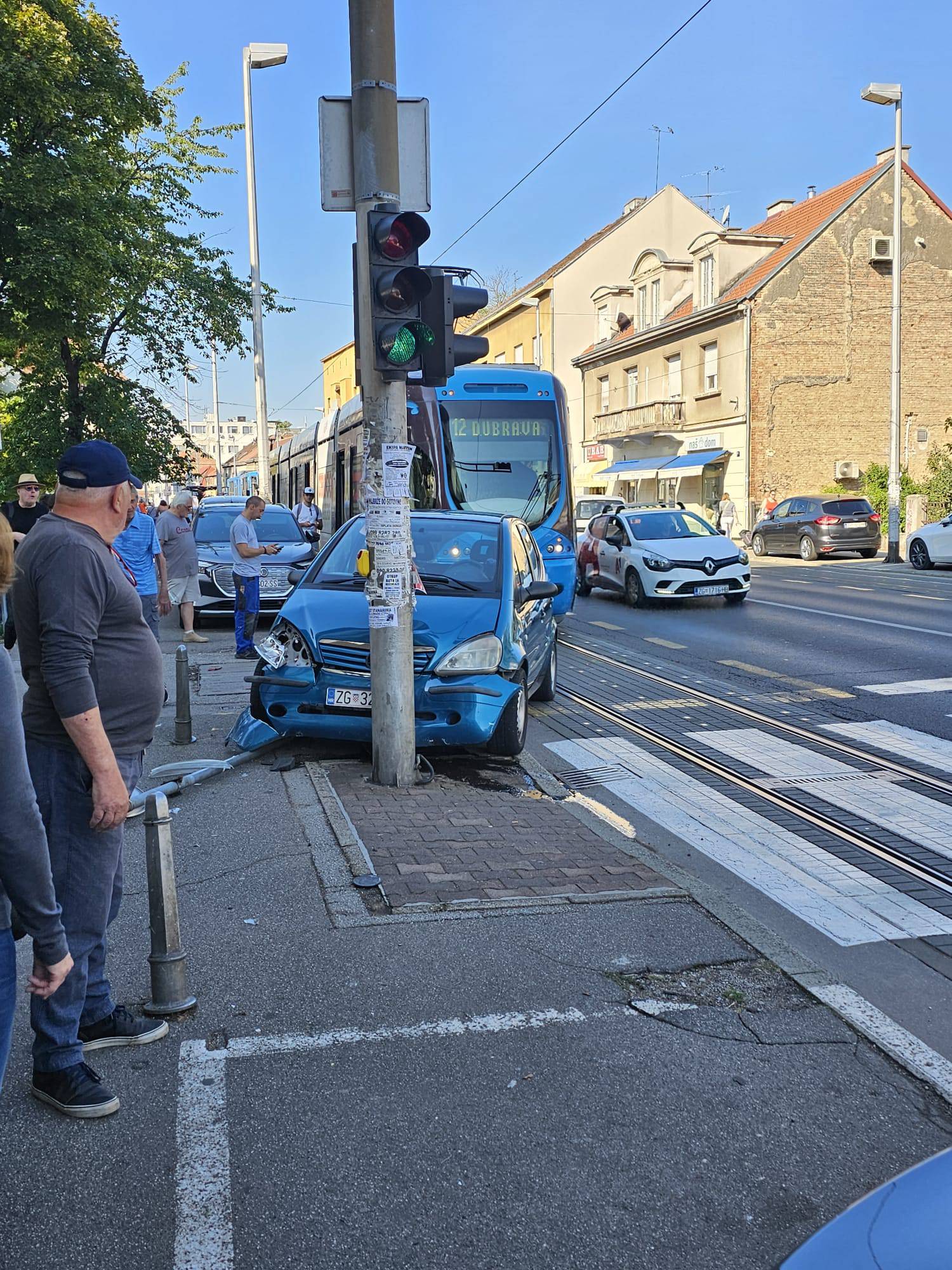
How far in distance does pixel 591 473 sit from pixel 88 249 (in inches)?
1370

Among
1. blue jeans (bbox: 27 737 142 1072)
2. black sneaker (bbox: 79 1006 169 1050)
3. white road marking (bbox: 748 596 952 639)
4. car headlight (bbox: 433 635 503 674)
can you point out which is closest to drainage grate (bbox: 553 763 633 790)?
car headlight (bbox: 433 635 503 674)

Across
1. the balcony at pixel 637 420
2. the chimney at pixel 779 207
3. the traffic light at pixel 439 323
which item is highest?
the chimney at pixel 779 207

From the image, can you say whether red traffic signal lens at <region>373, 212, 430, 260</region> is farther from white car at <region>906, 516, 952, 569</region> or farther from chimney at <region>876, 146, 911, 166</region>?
chimney at <region>876, 146, 911, 166</region>

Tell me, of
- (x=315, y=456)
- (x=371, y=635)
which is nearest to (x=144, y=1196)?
(x=371, y=635)

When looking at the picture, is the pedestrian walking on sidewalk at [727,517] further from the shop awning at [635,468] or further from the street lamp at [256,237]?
the street lamp at [256,237]

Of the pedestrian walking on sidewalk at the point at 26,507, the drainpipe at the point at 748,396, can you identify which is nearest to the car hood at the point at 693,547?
the pedestrian walking on sidewalk at the point at 26,507

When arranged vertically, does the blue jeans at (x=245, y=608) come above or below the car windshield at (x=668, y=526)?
below

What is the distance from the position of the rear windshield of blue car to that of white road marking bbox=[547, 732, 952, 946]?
1.45 meters

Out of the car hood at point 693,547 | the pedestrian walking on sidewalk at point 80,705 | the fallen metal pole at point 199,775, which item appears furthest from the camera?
the car hood at point 693,547

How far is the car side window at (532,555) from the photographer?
951cm

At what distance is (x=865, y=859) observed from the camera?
5734 mm

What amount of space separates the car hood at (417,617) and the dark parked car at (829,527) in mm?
23801

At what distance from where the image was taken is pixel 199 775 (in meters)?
6.84

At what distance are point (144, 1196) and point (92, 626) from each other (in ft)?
4.80
